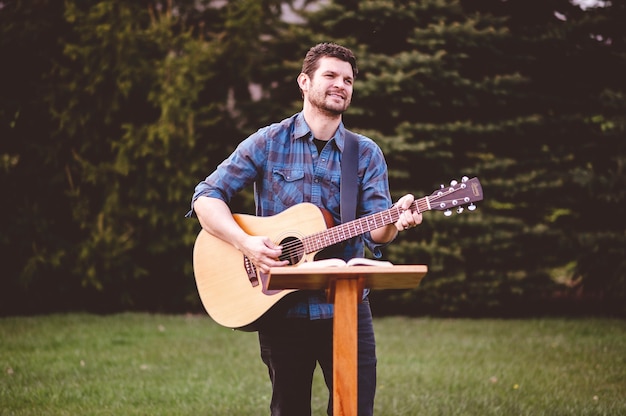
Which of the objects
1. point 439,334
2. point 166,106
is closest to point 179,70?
point 166,106

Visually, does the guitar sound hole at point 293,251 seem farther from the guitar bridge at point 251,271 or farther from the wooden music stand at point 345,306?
the wooden music stand at point 345,306

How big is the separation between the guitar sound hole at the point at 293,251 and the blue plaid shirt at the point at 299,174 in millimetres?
216

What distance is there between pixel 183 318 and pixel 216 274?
726 cm

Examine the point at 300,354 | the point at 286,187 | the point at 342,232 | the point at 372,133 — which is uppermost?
the point at 286,187

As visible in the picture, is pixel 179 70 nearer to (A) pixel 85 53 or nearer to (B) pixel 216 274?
(A) pixel 85 53

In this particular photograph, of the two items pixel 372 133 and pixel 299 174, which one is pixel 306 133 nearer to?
pixel 299 174

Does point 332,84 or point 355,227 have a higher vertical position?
point 332,84

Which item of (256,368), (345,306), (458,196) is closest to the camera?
(345,306)

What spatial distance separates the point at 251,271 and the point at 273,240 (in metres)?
0.20

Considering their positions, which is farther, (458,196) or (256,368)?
(256,368)

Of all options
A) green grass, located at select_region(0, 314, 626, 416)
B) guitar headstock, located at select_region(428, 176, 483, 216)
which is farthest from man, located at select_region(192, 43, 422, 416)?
green grass, located at select_region(0, 314, 626, 416)

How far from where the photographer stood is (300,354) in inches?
150

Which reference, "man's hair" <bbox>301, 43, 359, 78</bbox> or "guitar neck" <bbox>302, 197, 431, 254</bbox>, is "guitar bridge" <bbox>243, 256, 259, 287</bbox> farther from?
"man's hair" <bbox>301, 43, 359, 78</bbox>

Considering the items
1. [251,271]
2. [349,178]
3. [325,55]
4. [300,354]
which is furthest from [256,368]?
[325,55]
